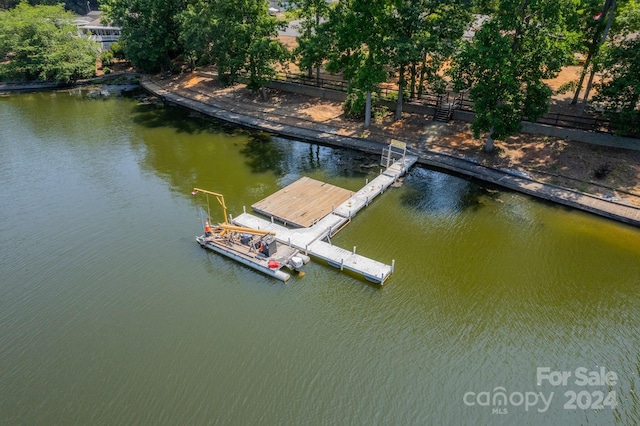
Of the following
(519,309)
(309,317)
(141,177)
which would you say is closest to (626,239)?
(519,309)

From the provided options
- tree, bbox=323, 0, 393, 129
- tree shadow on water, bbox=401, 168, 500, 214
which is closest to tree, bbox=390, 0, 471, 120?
tree, bbox=323, 0, 393, 129

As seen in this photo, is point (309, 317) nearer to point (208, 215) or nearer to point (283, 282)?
point (283, 282)

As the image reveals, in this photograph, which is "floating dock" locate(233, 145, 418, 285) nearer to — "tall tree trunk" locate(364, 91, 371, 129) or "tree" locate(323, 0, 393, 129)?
"tall tree trunk" locate(364, 91, 371, 129)

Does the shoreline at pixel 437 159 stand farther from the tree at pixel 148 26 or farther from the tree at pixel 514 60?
the tree at pixel 148 26

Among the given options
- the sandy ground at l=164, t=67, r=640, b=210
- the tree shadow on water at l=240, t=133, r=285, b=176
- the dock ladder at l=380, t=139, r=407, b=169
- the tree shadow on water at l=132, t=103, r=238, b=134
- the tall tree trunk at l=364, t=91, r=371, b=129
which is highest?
the tall tree trunk at l=364, t=91, r=371, b=129

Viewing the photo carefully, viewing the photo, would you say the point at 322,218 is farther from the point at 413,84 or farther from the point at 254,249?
the point at 413,84

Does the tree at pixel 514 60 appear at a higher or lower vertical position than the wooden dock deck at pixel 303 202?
higher

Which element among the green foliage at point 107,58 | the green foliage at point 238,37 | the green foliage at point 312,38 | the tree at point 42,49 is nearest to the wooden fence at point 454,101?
the green foliage at point 312,38
